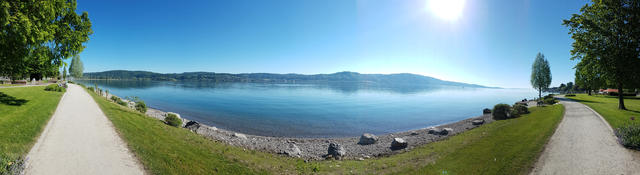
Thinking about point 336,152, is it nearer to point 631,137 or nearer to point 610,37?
point 631,137

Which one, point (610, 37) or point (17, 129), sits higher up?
point (610, 37)

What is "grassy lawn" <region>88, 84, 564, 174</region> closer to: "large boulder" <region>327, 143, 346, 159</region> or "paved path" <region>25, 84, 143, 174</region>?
"paved path" <region>25, 84, 143, 174</region>

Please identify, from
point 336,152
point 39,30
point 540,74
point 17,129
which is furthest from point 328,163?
point 540,74

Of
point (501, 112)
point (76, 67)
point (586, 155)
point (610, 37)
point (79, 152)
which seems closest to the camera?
point (79, 152)

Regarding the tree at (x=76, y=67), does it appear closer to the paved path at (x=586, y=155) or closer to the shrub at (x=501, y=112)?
the paved path at (x=586, y=155)

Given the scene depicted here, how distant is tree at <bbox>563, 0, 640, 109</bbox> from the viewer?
18.8 metres

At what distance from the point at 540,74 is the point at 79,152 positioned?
3537 inches

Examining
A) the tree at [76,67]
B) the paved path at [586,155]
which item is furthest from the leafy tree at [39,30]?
the tree at [76,67]

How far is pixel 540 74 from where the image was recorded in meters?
59.8

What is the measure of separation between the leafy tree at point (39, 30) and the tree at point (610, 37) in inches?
1688

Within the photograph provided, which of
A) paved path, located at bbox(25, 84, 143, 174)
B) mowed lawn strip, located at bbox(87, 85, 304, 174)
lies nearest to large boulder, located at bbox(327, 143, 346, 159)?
mowed lawn strip, located at bbox(87, 85, 304, 174)

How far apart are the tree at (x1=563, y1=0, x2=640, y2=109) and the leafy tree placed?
42884 mm

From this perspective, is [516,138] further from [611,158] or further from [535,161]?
[535,161]

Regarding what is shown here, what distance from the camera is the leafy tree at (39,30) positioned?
1054cm
